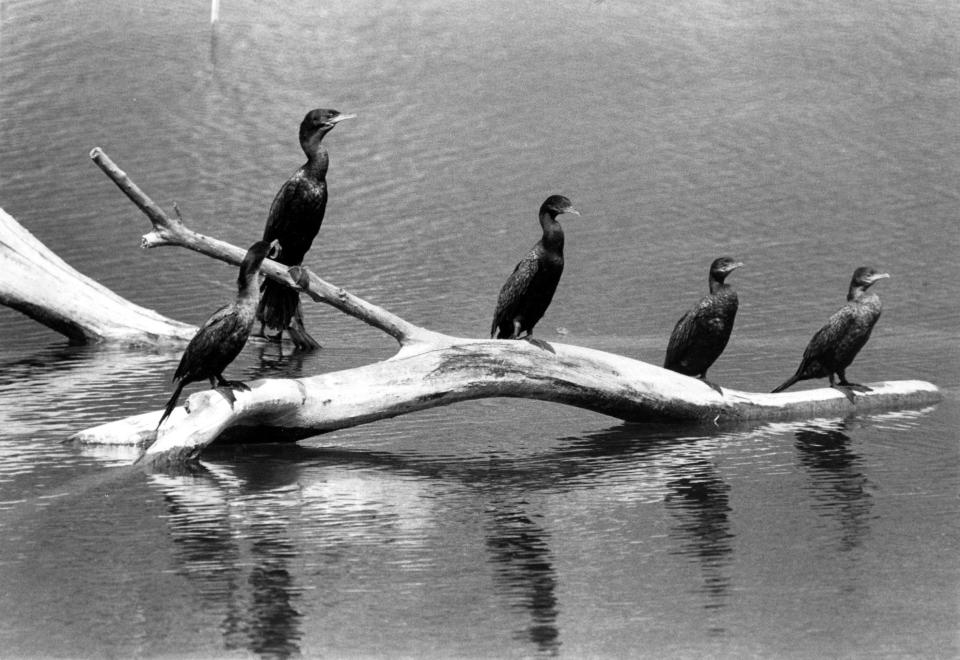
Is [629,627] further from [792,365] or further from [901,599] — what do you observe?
[792,365]

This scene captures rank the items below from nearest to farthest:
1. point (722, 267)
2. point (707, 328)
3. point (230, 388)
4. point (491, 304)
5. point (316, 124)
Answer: point (230, 388) → point (707, 328) → point (722, 267) → point (316, 124) → point (491, 304)

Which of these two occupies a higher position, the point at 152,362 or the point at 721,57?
the point at 721,57

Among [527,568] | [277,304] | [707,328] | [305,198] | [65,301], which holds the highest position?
[305,198]

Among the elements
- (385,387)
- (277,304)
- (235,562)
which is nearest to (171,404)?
(385,387)

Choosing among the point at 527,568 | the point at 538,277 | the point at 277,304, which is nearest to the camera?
the point at 527,568

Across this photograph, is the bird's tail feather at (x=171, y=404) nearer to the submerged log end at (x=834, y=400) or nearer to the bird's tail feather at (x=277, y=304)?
the submerged log end at (x=834, y=400)

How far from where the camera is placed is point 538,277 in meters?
9.38

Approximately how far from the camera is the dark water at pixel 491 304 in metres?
6.09

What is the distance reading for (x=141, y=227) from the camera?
739 inches

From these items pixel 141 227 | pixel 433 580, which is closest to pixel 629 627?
pixel 433 580

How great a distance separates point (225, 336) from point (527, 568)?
2.56 meters

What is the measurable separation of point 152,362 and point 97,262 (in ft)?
17.2

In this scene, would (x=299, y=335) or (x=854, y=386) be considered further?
(x=299, y=335)

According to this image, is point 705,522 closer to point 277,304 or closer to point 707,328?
point 707,328
